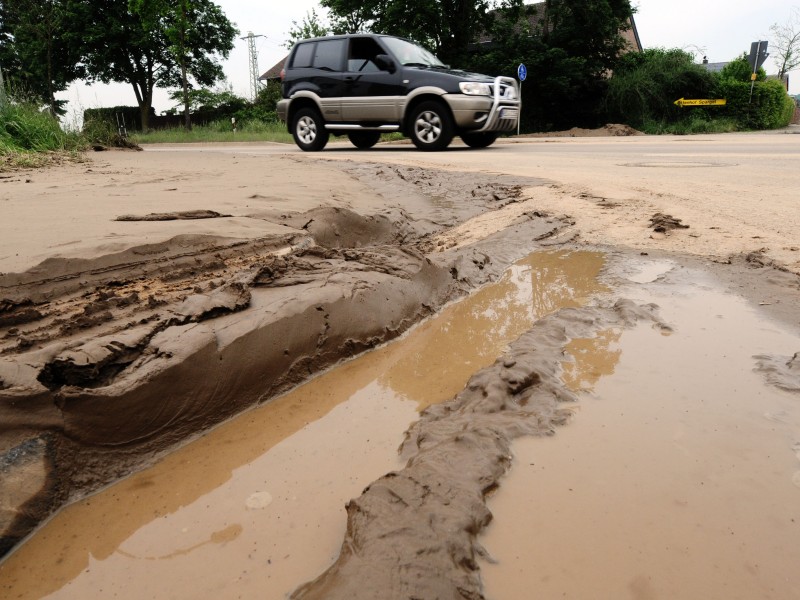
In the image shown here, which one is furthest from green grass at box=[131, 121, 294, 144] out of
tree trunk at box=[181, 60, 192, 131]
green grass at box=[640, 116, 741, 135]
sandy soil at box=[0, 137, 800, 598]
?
sandy soil at box=[0, 137, 800, 598]

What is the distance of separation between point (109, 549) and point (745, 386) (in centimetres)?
193

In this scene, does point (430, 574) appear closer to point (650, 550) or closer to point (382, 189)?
point (650, 550)

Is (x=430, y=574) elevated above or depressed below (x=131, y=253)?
below

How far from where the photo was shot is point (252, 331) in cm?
207

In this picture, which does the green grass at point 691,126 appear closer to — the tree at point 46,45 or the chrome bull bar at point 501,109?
the chrome bull bar at point 501,109

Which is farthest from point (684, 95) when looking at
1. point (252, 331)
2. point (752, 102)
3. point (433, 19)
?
point (252, 331)

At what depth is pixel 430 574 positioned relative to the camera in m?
1.13

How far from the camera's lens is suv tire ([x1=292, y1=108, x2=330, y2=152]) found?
10.2 meters

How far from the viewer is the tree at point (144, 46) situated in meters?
31.2

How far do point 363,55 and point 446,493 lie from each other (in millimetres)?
9531

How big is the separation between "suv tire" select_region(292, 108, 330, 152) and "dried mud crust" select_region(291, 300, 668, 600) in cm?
886

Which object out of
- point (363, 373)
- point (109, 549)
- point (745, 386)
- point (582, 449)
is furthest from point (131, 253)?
point (745, 386)

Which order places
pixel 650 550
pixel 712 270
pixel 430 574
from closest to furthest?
pixel 430 574
pixel 650 550
pixel 712 270

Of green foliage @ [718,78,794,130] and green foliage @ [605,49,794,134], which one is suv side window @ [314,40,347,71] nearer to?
green foliage @ [605,49,794,134]
